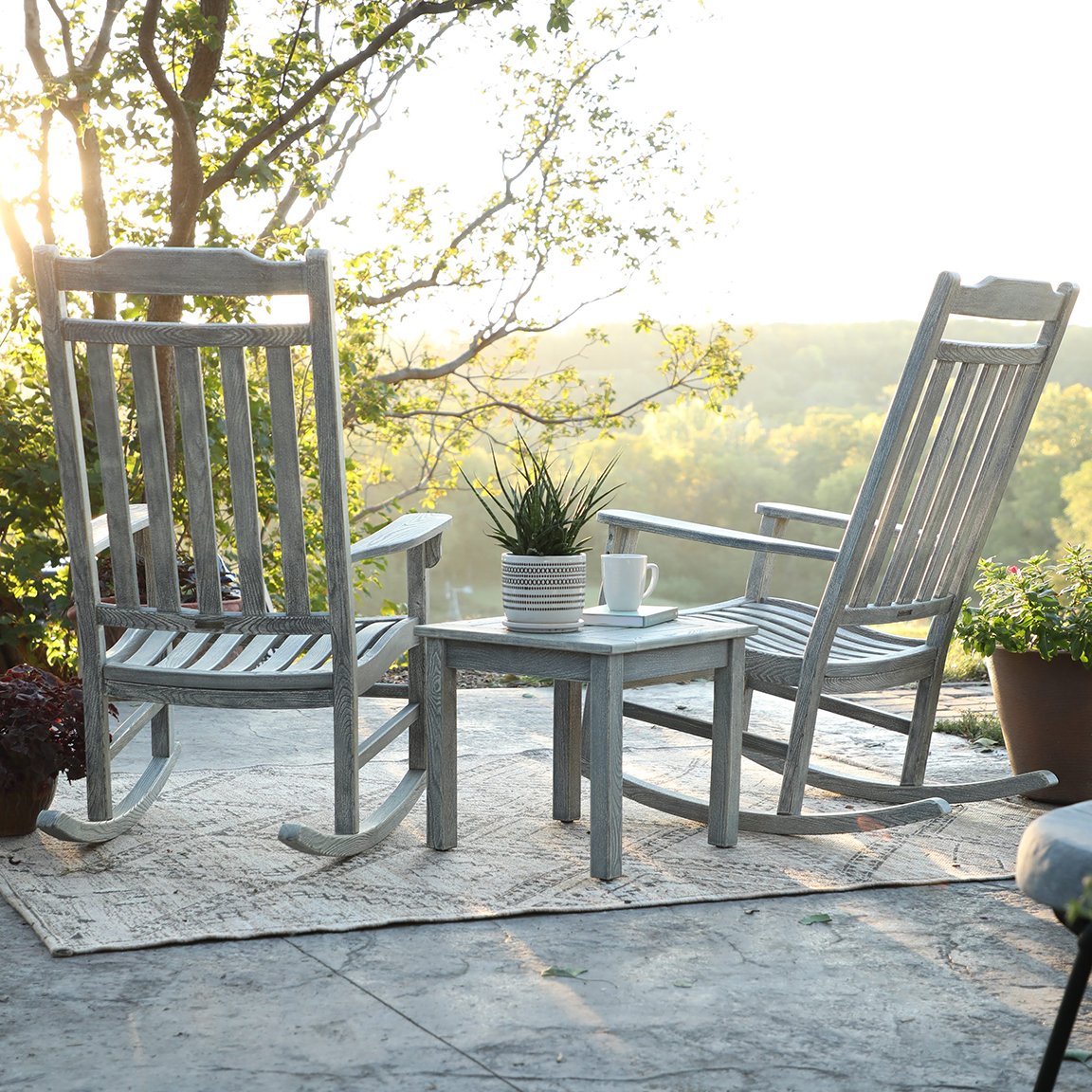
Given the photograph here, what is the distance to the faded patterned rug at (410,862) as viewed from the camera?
2.15 metres

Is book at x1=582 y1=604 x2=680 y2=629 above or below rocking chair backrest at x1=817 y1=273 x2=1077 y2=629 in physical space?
below

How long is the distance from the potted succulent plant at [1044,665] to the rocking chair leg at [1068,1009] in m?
1.69

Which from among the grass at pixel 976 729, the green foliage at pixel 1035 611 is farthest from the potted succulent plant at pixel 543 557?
the grass at pixel 976 729

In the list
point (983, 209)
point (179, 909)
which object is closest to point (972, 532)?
point (179, 909)

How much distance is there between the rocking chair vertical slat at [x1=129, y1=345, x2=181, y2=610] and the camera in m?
2.29

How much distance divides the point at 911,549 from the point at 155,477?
152 centimetres

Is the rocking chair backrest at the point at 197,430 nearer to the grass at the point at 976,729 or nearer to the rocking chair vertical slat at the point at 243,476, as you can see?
the rocking chair vertical slat at the point at 243,476

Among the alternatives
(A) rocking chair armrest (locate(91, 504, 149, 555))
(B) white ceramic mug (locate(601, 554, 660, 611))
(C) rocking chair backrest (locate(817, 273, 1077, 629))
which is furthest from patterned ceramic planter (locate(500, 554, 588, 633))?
(A) rocking chair armrest (locate(91, 504, 149, 555))

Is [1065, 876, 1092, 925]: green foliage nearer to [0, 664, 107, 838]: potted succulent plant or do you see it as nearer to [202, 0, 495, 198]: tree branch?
[0, 664, 107, 838]: potted succulent plant

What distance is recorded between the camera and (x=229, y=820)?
273cm

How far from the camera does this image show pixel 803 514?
3.24m

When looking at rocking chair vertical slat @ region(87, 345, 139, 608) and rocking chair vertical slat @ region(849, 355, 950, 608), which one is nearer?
rocking chair vertical slat @ region(87, 345, 139, 608)

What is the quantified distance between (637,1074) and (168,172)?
4688mm

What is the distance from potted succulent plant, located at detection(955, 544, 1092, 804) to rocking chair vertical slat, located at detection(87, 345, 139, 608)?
6.08 ft
